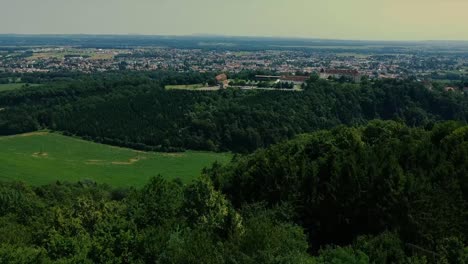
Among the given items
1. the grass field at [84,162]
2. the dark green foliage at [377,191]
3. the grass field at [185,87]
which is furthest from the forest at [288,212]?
the grass field at [185,87]

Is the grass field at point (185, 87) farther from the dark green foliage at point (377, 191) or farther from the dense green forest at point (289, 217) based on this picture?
the dark green foliage at point (377, 191)

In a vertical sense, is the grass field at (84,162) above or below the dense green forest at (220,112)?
below

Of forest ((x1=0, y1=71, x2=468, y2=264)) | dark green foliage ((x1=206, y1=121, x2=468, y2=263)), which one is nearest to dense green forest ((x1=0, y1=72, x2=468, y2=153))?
forest ((x1=0, y1=71, x2=468, y2=264))

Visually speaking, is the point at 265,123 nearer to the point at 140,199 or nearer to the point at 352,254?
the point at 140,199

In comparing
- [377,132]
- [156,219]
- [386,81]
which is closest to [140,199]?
[156,219]

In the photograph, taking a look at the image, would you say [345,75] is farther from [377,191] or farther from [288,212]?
[288,212]

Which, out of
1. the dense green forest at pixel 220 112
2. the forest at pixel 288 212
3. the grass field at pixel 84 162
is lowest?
the grass field at pixel 84 162

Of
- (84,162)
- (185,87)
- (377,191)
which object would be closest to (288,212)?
(377,191)
